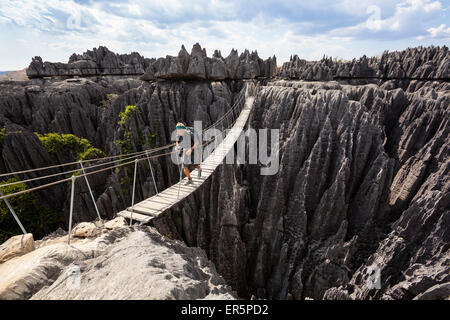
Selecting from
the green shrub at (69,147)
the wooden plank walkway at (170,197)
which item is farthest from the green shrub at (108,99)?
the wooden plank walkway at (170,197)

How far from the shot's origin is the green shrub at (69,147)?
21.3 metres

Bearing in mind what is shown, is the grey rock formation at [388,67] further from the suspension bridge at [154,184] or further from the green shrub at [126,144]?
the green shrub at [126,144]

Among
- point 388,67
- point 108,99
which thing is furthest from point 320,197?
point 388,67

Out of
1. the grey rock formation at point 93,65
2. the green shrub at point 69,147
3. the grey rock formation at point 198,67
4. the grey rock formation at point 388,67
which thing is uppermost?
the grey rock formation at point 93,65

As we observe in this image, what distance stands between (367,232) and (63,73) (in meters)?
68.0

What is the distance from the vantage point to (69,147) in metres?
22.3

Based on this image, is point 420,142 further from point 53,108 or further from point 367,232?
point 53,108

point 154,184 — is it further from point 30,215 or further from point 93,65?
point 93,65

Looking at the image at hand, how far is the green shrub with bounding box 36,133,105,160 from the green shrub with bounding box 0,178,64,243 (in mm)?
4748

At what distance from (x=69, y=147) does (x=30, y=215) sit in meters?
7.40

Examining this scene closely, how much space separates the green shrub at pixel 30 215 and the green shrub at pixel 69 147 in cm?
475

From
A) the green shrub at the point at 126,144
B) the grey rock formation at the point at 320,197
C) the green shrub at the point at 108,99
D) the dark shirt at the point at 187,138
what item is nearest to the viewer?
the dark shirt at the point at 187,138

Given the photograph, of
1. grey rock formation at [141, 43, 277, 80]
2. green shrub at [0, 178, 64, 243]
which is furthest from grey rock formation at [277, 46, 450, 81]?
green shrub at [0, 178, 64, 243]
